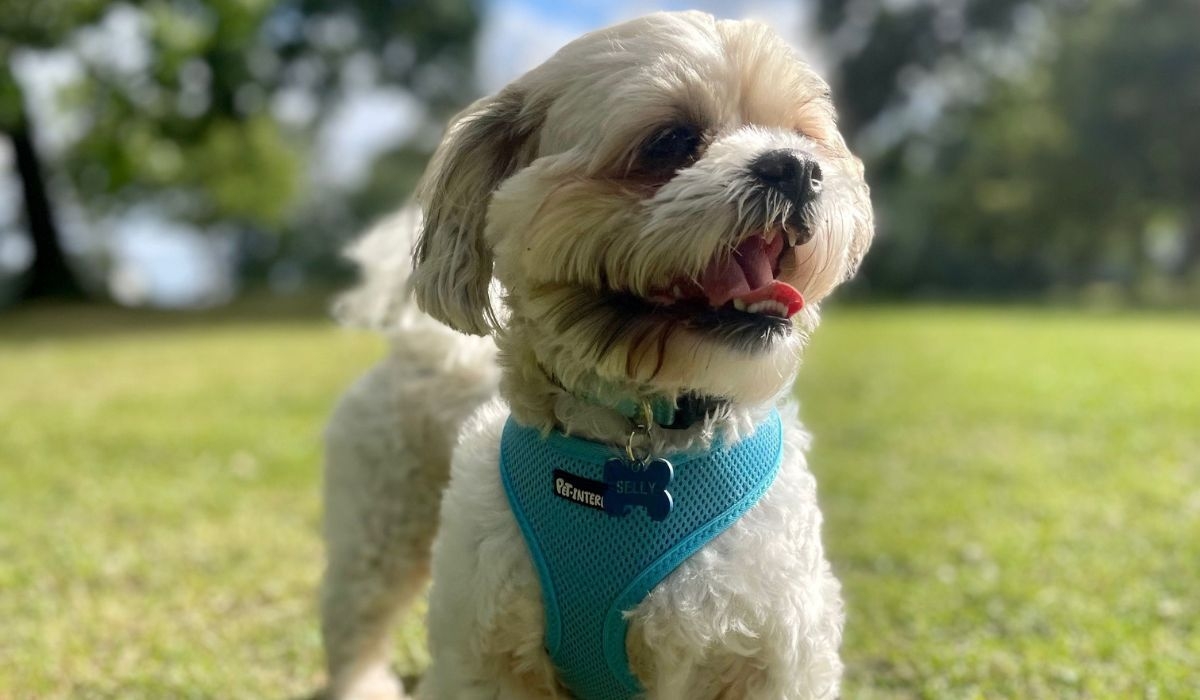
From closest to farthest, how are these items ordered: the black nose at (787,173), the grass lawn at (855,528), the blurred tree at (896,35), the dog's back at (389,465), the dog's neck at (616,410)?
1. the black nose at (787,173)
2. the dog's neck at (616,410)
3. the dog's back at (389,465)
4. the grass lawn at (855,528)
5. the blurred tree at (896,35)

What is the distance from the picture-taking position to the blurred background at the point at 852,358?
4867mm

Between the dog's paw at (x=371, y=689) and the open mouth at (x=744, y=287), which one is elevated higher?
the open mouth at (x=744, y=287)

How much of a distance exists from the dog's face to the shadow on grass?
17.3 meters

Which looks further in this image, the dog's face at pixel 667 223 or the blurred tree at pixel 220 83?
the blurred tree at pixel 220 83

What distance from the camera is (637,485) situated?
8.79 feet

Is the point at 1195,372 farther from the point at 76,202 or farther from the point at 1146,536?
the point at 76,202

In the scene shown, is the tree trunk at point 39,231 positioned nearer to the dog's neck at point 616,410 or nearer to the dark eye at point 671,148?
the dog's neck at point 616,410

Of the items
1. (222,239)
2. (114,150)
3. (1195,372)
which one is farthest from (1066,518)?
(222,239)

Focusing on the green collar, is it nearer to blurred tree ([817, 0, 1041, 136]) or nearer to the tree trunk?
the tree trunk

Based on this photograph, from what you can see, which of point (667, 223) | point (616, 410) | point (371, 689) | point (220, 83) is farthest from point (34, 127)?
point (667, 223)

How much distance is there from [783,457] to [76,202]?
3250 cm

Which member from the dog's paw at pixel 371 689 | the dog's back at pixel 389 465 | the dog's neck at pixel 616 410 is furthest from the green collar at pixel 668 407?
the dog's paw at pixel 371 689

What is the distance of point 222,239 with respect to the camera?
173ft

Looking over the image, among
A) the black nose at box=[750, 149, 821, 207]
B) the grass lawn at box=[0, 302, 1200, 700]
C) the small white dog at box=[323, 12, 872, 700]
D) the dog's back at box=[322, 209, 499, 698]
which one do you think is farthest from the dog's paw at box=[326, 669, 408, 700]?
the black nose at box=[750, 149, 821, 207]
